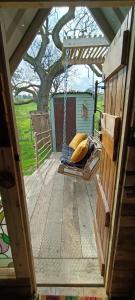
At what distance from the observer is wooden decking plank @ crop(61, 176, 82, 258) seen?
2014 millimetres

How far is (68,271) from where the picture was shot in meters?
1.79

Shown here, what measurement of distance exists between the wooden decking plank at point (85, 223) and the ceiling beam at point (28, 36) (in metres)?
1.78

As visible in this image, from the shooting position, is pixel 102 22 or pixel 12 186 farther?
pixel 102 22

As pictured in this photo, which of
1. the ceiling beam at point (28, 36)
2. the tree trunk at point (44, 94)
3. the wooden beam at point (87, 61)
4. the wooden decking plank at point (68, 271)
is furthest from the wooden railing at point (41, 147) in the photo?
the ceiling beam at point (28, 36)

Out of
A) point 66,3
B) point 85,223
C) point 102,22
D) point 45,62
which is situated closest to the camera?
point 66,3

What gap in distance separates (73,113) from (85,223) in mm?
4433

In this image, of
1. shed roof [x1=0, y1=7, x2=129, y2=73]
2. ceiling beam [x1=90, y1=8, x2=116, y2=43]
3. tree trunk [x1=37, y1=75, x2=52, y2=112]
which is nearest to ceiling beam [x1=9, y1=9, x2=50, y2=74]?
shed roof [x1=0, y1=7, x2=129, y2=73]

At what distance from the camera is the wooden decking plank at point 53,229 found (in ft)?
6.63

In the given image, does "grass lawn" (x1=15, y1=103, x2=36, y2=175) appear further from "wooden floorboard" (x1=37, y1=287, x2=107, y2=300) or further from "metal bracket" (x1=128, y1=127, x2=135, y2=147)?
"metal bracket" (x1=128, y1=127, x2=135, y2=147)

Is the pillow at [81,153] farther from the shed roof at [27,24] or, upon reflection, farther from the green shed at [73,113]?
the green shed at [73,113]

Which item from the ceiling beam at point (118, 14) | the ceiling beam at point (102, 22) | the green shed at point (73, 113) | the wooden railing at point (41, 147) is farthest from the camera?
the green shed at point (73, 113)

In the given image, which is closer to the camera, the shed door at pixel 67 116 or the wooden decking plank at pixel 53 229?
the wooden decking plank at pixel 53 229

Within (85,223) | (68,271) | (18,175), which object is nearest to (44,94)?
(85,223)

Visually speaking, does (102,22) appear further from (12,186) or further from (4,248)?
(4,248)
